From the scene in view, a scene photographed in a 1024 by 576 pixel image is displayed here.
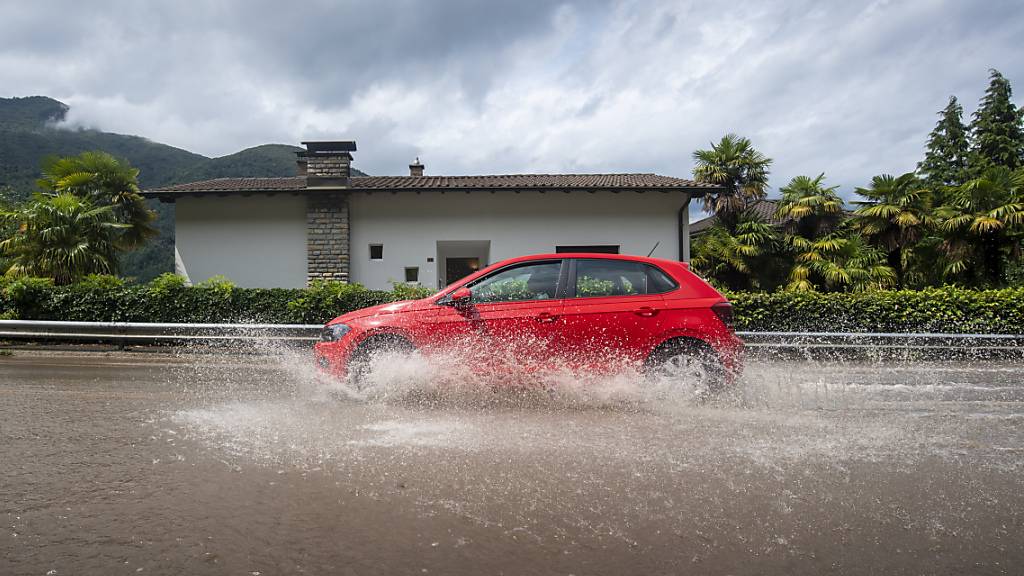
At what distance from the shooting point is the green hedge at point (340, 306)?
11.0m

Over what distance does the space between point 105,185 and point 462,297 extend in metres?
14.7

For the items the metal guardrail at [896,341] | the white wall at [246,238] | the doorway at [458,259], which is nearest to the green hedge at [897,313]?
the metal guardrail at [896,341]

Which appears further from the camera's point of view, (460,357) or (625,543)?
(460,357)

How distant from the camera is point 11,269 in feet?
41.1

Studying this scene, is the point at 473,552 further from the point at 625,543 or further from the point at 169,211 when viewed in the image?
the point at 169,211

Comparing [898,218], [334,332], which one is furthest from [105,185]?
[898,218]

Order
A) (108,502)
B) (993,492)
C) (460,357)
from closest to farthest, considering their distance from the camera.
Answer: (108,502) < (993,492) < (460,357)

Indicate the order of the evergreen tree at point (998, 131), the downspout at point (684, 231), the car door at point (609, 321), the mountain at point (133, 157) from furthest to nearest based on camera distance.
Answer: the mountain at point (133, 157), the evergreen tree at point (998, 131), the downspout at point (684, 231), the car door at point (609, 321)

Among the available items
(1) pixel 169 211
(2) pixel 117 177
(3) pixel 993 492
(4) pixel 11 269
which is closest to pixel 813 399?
(3) pixel 993 492

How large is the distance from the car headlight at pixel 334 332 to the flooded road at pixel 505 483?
0.62 m

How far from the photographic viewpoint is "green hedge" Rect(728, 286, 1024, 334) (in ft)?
35.9

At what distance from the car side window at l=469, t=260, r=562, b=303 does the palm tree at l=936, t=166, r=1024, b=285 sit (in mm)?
14901

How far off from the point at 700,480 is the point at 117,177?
1753 cm

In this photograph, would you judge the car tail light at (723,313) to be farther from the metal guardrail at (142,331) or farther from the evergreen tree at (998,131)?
the evergreen tree at (998,131)
